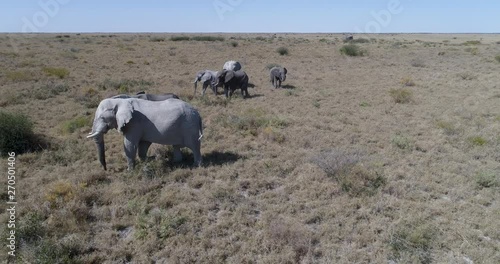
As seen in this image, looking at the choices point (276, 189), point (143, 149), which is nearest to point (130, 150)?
point (143, 149)

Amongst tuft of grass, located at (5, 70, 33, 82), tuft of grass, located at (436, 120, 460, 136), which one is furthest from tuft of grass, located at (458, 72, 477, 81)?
tuft of grass, located at (5, 70, 33, 82)

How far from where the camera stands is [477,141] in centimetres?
931

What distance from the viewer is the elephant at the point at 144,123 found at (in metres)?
6.67

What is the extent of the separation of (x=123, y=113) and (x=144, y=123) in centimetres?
48

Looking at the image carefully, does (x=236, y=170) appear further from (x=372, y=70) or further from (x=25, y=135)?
(x=372, y=70)

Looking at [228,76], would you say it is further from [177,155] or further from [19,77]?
[19,77]

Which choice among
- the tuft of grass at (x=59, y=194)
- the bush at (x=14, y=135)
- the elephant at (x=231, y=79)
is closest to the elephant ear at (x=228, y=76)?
the elephant at (x=231, y=79)

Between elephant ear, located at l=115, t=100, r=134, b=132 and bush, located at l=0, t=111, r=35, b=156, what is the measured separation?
321cm

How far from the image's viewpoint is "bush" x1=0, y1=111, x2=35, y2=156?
7906 mm

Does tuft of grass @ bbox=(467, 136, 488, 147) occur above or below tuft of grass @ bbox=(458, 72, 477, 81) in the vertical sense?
below

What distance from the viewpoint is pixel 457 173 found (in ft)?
24.5

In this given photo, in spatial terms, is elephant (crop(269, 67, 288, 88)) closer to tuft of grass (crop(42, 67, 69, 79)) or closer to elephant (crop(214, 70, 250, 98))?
elephant (crop(214, 70, 250, 98))

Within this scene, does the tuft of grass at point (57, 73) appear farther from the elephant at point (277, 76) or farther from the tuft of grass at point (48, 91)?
the elephant at point (277, 76)

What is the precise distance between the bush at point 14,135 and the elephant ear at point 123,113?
10.5 feet
